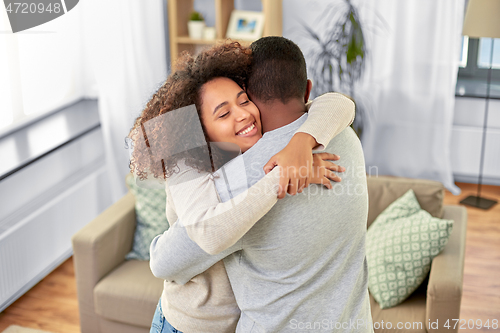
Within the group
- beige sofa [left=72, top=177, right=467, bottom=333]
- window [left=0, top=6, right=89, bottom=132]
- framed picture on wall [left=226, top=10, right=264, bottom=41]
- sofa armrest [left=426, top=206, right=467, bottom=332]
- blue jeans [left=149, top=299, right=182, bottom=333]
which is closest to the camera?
blue jeans [left=149, top=299, right=182, bottom=333]

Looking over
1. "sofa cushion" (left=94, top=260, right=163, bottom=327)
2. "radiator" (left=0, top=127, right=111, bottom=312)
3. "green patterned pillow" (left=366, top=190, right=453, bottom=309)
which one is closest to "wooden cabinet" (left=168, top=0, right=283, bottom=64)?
"radiator" (left=0, top=127, right=111, bottom=312)

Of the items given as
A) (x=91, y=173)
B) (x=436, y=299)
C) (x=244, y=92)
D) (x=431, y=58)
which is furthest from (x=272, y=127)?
(x=431, y=58)

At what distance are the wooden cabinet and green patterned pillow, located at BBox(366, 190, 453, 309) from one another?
193 cm

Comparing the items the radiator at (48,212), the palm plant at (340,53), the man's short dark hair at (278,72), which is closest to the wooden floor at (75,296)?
the radiator at (48,212)

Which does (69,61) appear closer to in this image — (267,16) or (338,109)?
(267,16)

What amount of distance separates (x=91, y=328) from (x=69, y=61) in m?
1.90

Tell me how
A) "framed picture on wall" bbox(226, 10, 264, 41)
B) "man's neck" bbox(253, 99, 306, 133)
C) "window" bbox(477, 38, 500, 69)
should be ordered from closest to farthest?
"man's neck" bbox(253, 99, 306, 133) < "framed picture on wall" bbox(226, 10, 264, 41) < "window" bbox(477, 38, 500, 69)

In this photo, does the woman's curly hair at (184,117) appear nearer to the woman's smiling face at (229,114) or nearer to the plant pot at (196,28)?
the woman's smiling face at (229,114)

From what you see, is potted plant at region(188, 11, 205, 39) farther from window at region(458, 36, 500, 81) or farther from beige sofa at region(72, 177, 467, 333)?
window at region(458, 36, 500, 81)

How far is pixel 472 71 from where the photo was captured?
160 inches

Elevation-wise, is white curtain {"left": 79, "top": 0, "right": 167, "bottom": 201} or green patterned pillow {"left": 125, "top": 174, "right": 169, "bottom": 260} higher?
white curtain {"left": 79, "top": 0, "right": 167, "bottom": 201}

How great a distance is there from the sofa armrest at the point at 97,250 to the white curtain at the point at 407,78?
83.3 inches

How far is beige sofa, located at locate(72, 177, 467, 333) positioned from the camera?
207 centimetres

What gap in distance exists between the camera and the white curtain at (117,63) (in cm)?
332
